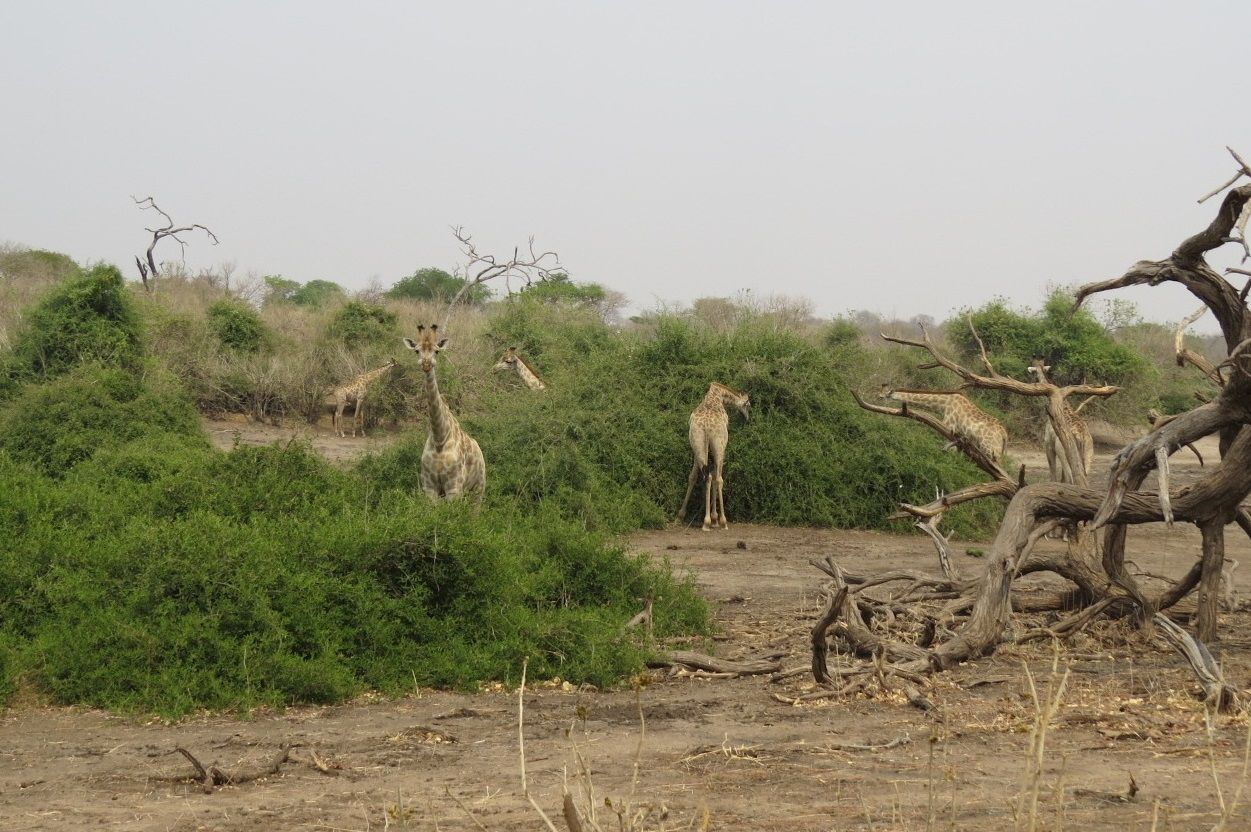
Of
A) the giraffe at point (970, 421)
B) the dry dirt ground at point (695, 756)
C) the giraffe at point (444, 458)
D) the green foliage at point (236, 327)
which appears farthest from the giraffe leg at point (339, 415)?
the dry dirt ground at point (695, 756)

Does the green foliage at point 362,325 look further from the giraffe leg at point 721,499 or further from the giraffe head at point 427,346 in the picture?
the giraffe head at point 427,346

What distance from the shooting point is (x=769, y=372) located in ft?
53.9

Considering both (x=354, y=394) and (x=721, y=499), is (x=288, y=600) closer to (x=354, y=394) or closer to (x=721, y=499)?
(x=721, y=499)

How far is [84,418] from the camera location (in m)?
13.8

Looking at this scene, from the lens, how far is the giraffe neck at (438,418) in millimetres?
11000

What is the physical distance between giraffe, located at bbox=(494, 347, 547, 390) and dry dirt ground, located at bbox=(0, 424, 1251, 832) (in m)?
12.3

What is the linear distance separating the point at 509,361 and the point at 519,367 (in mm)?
230

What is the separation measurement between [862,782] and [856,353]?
1457 cm

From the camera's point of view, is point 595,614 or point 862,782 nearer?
point 862,782

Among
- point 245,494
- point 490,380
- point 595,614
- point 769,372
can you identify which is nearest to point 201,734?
point 595,614

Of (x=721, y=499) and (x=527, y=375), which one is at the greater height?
(x=527, y=375)

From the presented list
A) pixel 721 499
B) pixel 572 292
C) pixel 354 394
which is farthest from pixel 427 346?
pixel 572 292

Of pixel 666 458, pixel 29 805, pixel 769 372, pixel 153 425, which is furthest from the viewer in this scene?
pixel 769 372

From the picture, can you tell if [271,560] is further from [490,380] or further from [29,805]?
[490,380]
